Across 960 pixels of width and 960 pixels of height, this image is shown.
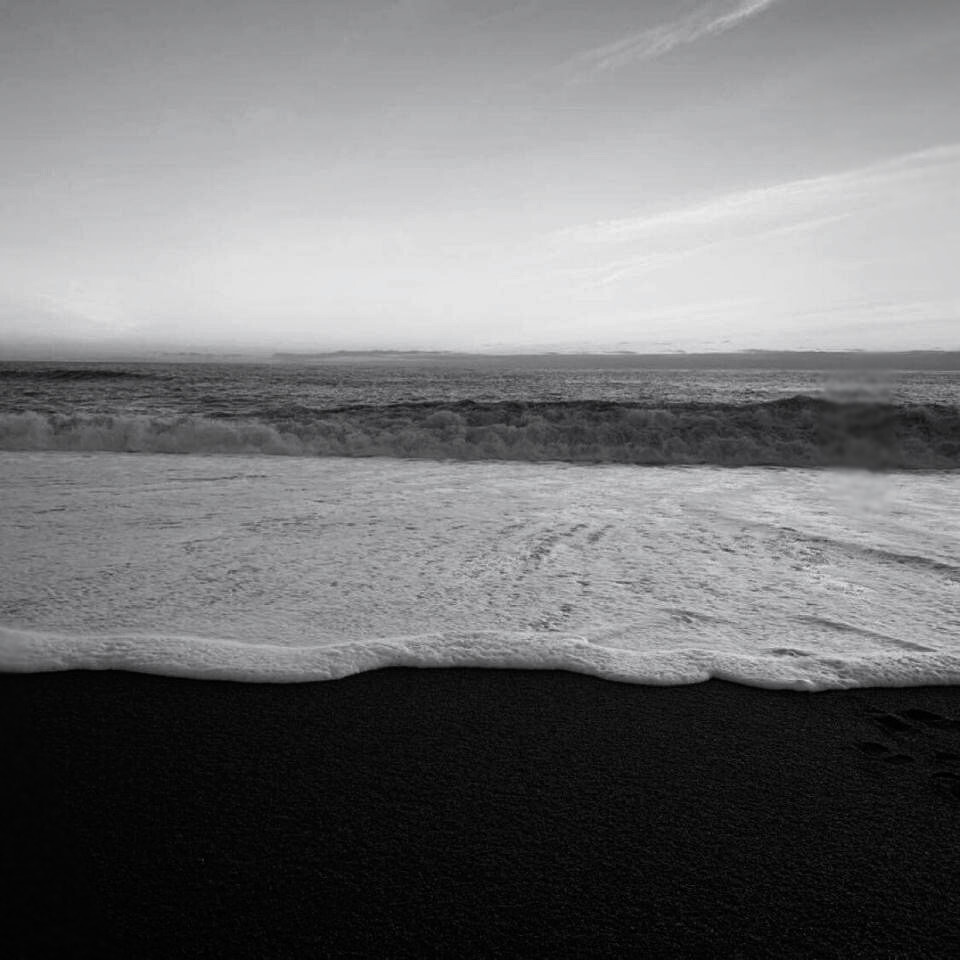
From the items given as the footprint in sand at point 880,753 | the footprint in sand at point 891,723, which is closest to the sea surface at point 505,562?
the footprint in sand at point 891,723

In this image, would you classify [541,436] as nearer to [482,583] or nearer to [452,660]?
[482,583]

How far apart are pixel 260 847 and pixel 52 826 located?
0.59 m

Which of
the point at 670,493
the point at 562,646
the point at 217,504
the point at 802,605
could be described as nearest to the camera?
the point at 562,646

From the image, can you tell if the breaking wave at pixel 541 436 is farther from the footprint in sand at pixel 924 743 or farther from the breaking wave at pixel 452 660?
the footprint in sand at pixel 924 743

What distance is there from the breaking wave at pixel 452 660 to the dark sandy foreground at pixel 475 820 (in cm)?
9

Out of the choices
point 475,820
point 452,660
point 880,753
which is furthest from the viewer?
point 452,660

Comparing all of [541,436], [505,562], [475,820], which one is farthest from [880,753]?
[541,436]

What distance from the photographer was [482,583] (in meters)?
4.30

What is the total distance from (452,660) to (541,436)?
31.2ft

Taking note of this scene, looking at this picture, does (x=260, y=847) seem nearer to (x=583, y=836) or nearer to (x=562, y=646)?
(x=583, y=836)

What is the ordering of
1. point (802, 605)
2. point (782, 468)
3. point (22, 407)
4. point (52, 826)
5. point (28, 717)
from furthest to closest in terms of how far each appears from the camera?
1. point (22, 407)
2. point (782, 468)
3. point (802, 605)
4. point (28, 717)
5. point (52, 826)

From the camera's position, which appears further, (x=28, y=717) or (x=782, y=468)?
(x=782, y=468)

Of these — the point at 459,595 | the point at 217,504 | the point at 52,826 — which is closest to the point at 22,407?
the point at 217,504

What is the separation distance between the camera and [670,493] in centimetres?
787
